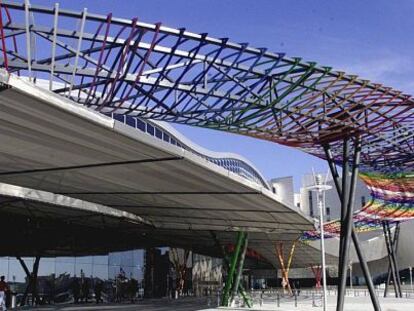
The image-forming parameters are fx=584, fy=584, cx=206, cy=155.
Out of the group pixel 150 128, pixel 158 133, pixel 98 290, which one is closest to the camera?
pixel 98 290

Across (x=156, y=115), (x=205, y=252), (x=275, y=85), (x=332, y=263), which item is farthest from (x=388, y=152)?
(x=332, y=263)

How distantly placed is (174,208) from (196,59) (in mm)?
5427

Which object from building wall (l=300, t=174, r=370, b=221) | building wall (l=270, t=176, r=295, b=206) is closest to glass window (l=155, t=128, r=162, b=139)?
building wall (l=300, t=174, r=370, b=221)

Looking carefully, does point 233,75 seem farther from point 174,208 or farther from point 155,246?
point 155,246

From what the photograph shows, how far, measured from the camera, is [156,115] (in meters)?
22.5

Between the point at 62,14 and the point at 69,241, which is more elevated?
the point at 62,14

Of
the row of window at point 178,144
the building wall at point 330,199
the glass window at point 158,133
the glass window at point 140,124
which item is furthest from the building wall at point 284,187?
the glass window at point 140,124

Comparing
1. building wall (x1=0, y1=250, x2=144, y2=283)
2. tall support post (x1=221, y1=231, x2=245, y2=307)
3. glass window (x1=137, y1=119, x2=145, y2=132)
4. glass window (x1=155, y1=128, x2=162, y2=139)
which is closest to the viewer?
building wall (x1=0, y1=250, x2=144, y2=283)

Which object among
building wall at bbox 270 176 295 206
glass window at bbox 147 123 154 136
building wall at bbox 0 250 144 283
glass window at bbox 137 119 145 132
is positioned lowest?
building wall at bbox 0 250 144 283

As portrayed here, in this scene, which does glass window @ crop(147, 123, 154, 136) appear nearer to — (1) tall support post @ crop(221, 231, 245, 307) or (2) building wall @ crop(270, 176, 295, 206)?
(1) tall support post @ crop(221, 231, 245, 307)

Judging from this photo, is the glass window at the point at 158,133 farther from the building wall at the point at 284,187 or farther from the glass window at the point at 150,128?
the building wall at the point at 284,187

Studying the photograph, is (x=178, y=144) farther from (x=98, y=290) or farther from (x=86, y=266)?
(x=86, y=266)

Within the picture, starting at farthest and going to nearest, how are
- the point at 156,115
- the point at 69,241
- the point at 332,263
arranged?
the point at 332,263 < the point at 69,241 < the point at 156,115

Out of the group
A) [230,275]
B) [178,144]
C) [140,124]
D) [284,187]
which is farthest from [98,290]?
[284,187]
